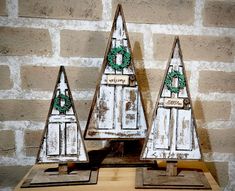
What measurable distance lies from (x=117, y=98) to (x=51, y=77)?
0.76 ft

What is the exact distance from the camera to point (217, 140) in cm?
85

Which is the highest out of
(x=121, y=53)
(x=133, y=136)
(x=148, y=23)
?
(x=148, y=23)

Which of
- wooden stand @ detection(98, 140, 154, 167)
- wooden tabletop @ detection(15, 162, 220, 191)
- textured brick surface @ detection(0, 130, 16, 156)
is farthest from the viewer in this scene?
textured brick surface @ detection(0, 130, 16, 156)

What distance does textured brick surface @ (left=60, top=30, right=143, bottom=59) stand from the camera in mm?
782

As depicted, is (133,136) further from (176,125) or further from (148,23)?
(148,23)

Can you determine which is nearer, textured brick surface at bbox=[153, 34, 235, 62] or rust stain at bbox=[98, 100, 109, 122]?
rust stain at bbox=[98, 100, 109, 122]

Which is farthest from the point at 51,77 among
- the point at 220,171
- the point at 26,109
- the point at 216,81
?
the point at 220,171

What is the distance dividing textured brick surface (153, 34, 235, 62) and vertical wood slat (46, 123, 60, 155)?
37 centimetres

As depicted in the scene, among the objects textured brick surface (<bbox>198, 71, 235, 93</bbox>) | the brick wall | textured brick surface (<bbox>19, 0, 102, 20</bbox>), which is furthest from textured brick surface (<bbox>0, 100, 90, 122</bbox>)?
textured brick surface (<bbox>198, 71, 235, 93</bbox>)

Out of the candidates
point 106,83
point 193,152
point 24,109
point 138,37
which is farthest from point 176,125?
point 24,109

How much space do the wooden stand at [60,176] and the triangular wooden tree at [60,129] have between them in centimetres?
3

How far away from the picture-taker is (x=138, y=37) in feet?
2.60

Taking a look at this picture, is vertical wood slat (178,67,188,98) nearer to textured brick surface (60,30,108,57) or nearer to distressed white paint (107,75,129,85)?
distressed white paint (107,75,129,85)

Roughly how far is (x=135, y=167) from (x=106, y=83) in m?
0.23
